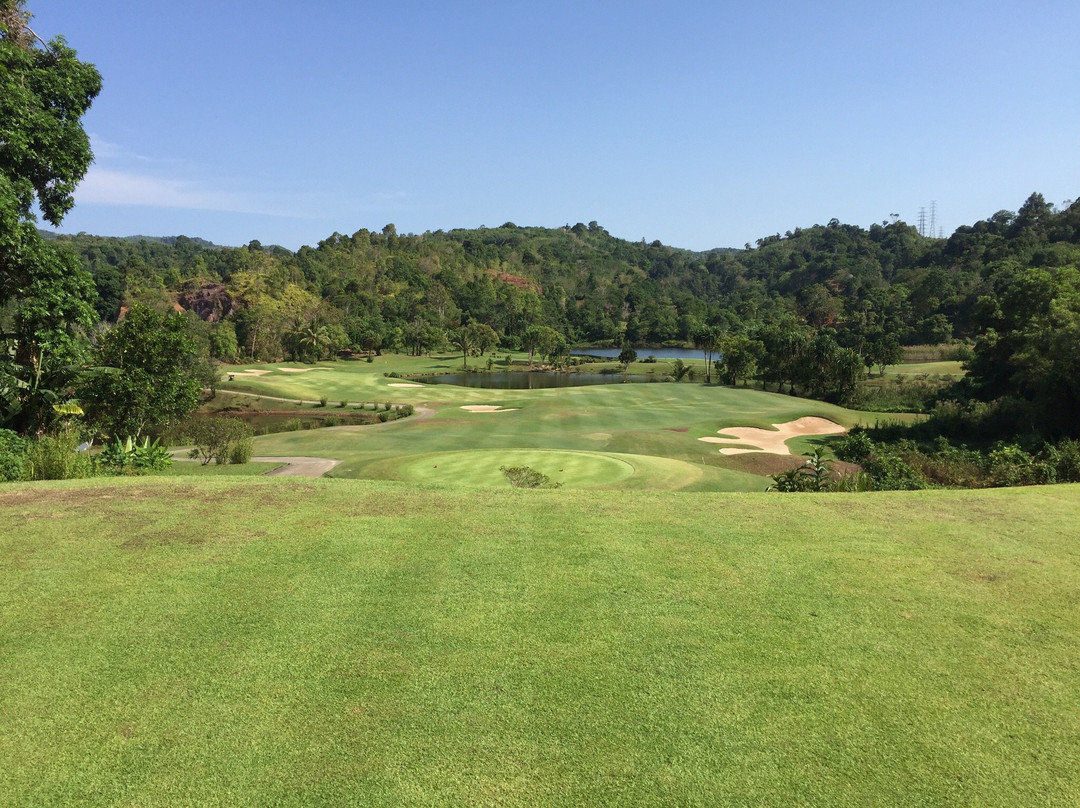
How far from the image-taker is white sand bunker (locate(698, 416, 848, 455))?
4158 centimetres

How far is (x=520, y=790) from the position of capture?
16.4ft

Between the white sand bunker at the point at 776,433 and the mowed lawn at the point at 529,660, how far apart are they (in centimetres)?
3122

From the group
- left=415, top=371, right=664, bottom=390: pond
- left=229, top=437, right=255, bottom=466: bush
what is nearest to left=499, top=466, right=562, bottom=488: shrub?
left=229, top=437, right=255, bottom=466: bush

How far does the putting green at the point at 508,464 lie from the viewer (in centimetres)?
2723

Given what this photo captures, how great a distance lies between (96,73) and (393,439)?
25545 mm

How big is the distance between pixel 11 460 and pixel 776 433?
4521cm

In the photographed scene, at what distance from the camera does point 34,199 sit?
19.7 m

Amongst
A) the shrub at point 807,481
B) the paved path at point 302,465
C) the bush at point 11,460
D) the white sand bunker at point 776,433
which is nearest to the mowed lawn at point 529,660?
the bush at point 11,460

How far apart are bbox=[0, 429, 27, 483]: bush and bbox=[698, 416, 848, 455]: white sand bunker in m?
33.5

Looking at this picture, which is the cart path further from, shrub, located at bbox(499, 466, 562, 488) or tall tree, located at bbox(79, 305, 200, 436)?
tall tree, located at bbox(79, 305, 200, 436)

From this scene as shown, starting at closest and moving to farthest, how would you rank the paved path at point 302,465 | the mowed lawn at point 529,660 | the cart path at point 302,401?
1. the mowed lawn at point 529,660
2. the paved path at point 302,465
3. the cart path at point 302,401

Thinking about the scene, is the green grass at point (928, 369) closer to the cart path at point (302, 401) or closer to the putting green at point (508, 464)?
the cart path at point (302, 401)

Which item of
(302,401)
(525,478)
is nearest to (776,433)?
(525,478)

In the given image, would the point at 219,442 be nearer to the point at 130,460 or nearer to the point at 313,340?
the point at 130,460
